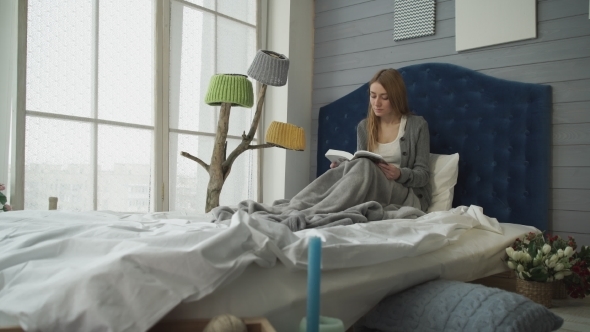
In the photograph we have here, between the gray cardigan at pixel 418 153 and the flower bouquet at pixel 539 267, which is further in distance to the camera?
the gray cardigan at pixel 418 153

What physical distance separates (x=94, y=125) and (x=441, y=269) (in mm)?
1998

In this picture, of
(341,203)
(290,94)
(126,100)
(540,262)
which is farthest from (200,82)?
(540,262)

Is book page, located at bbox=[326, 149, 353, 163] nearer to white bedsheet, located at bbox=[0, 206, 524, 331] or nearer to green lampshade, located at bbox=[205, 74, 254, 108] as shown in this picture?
green lampshade, located at bbox=[205, 74, 254, 108]

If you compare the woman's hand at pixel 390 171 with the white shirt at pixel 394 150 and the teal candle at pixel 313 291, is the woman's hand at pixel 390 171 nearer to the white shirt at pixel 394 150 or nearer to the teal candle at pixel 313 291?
the white shirt at pixel 394 150

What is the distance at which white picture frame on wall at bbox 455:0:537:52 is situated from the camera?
9.00 feet

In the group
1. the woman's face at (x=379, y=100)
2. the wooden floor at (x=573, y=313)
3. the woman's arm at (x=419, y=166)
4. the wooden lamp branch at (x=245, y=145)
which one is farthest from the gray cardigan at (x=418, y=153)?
the wooden lamp branch at (x=245, y=145)

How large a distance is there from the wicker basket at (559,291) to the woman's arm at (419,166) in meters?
0.77

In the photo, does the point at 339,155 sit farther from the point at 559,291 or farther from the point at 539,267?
the point at 559,291

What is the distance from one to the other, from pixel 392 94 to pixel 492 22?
707 mm

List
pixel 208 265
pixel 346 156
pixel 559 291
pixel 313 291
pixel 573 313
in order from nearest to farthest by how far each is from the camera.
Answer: pixel 313 291, pixel 208 265, pixel 573 313, pixel 559 291, pixel 346 156

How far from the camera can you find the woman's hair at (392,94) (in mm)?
2824

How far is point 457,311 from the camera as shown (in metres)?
1.29

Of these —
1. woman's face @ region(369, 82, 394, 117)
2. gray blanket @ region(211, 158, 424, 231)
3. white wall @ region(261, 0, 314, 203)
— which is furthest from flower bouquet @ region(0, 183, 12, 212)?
woman's face @ region(369, 82, 394, 117)

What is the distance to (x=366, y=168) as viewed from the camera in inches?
91.2
